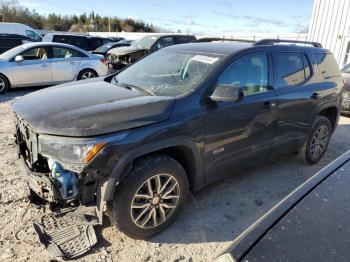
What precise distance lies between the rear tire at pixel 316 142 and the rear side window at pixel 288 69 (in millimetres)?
805

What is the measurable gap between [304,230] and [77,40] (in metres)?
16.9

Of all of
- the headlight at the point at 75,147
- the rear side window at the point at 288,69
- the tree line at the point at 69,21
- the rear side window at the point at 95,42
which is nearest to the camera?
the headlight at the point at 75,147

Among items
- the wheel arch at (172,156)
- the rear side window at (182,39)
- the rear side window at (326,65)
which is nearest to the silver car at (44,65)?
the rear side window at (182,39)

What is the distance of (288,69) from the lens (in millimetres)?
4215

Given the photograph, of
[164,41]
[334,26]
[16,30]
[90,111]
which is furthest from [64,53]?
[16,30]

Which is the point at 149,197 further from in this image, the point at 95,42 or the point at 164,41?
the point at 95,42

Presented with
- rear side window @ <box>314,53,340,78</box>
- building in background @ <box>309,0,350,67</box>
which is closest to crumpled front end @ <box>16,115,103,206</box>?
rear side window @ <box>314,53,340,78</box>

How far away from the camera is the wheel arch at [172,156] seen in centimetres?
263

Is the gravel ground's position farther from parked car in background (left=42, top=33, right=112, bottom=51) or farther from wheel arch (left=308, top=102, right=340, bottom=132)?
parked car in background (left=42, top=33, right=112, bottom=51)

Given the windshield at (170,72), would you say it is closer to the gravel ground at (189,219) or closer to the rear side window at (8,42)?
the gravel ground at (189,219)

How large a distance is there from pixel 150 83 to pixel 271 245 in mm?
2450

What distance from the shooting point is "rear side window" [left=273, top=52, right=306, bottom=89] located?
4.03 m

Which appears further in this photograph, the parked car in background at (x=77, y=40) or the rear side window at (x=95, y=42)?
the rear side window at (x=95, y=42)

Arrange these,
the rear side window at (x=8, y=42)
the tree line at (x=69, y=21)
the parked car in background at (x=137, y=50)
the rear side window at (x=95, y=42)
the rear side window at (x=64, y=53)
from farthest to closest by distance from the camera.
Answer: the tree line at (x=69, y=21), the rear side window at (x=95, y=42), the rear side window at (x=8, y=42), the parked car in background at (x=137, y=50), the rear side window at (x=64, y=53)
